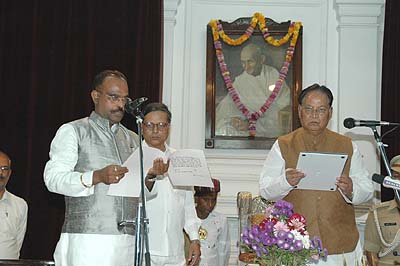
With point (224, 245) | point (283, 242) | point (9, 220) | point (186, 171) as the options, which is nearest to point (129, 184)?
point (186, 171)

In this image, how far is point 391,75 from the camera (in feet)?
17.1

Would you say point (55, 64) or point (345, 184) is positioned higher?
point (55, 64)

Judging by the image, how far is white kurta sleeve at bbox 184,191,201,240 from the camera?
12.0ft

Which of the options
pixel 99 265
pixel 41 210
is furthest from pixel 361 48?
pixel 99 265

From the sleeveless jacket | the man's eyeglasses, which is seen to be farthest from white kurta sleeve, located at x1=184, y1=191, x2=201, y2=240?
the sleeveless jacket

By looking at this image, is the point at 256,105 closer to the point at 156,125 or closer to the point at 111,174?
the point at 156,125

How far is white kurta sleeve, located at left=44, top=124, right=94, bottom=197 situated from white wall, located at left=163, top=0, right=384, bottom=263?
2427mm

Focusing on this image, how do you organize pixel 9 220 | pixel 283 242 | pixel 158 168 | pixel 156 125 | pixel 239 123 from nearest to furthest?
pixel 283 242 < pixel 158 168 < pixel 156 125 < pixel 9 220 < pixel 239 123

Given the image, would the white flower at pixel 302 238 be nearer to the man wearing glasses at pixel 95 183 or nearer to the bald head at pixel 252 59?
the man wearing glasses at pixel 95 183

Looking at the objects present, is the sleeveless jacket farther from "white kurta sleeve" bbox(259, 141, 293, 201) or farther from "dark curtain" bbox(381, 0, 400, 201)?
"dark curtain" bbox(381, 0, 400, 201)

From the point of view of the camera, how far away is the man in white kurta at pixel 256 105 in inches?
213

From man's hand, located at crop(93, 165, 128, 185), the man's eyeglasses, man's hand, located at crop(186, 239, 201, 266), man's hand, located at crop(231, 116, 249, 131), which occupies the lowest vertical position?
man's hand, located at crop(186, 239, 201, 266)

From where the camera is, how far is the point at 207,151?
541 centimetres

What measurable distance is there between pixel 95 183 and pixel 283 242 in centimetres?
91
